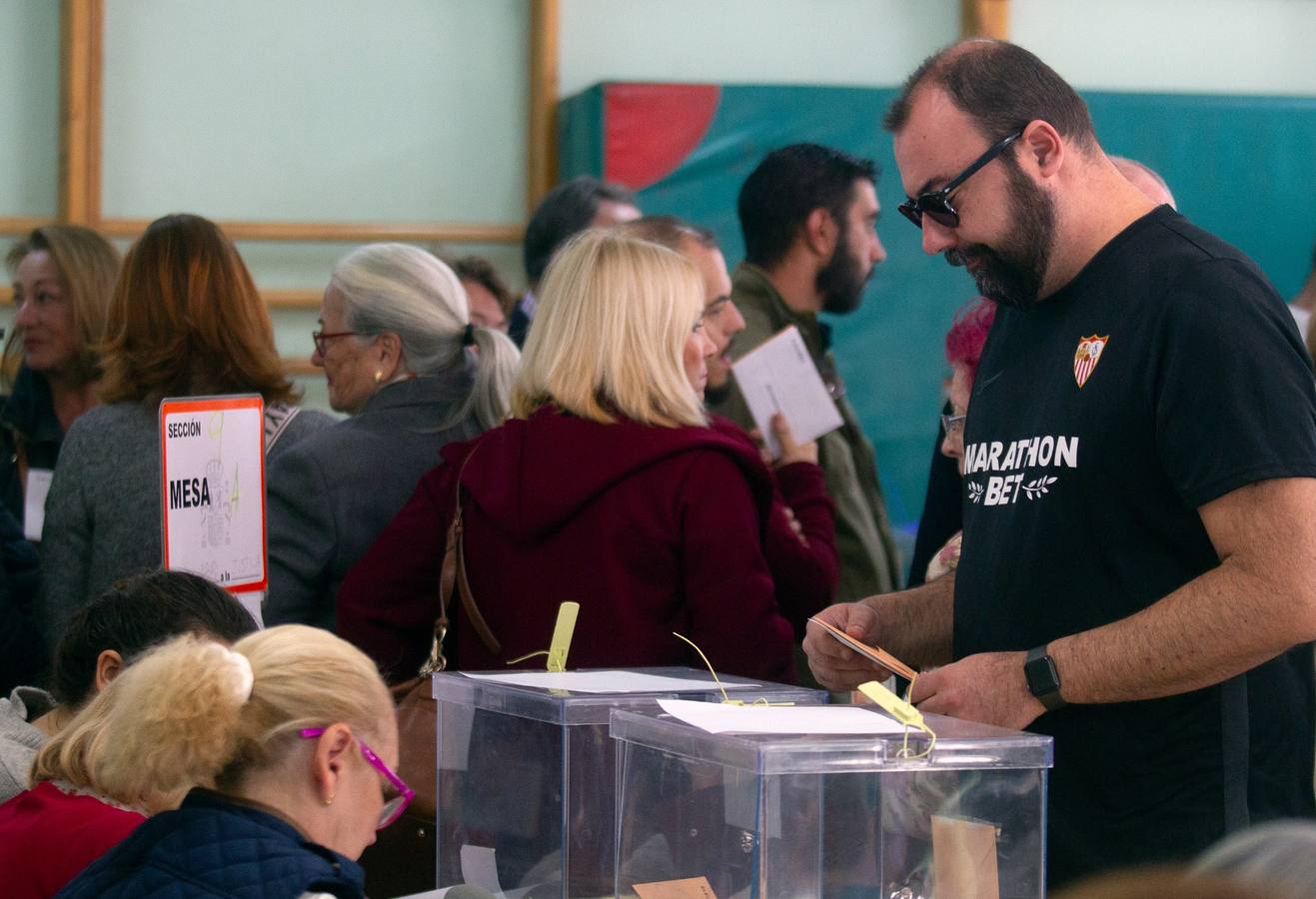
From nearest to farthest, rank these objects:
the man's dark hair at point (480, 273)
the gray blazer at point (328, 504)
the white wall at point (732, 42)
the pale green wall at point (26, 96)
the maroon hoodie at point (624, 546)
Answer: the maroon hoodie at point (624, 546) → the gray blazer at point (328, 504) → the man's dark hair at point (480, 273) → the pale green wall at point (26, 96) → the white wall at point (732, 42)

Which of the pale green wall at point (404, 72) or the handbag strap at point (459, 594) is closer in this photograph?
the handbag strap at point (459, 594)

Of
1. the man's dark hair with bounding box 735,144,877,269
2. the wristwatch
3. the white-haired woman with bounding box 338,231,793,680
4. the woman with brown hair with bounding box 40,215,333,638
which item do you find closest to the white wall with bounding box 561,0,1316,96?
the man's dark hair with bounding box 735,144,877,269

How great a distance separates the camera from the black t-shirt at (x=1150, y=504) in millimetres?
1549

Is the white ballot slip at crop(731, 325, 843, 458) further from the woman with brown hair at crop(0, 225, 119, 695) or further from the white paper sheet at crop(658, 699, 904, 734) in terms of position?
the white paper sheet at crop(658, 699, 904, 734)

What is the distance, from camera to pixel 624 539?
2145mm

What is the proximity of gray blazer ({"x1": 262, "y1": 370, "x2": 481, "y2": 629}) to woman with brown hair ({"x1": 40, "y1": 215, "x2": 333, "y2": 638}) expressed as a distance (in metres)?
0.20

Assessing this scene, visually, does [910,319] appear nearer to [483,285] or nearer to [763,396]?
[483,285]

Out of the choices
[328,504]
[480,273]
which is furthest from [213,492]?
[480,273]

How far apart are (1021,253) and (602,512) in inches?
27.2

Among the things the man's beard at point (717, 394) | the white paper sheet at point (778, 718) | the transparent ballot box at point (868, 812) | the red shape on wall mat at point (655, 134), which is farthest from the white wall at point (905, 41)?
the transparent ballot box at point (868, 812)

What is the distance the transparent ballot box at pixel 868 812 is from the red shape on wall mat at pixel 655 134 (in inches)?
138

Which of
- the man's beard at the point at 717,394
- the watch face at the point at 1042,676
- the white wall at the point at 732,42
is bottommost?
the watch face at the point at 1042,676

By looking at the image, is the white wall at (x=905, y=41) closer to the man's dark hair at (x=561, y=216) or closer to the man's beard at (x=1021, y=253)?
the man's dark hair at (x=561, y=216)

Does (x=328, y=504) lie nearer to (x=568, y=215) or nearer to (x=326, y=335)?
(x=326, y=335)
